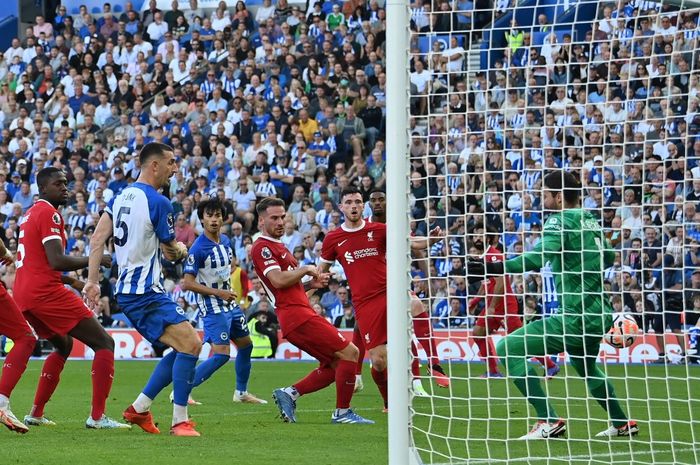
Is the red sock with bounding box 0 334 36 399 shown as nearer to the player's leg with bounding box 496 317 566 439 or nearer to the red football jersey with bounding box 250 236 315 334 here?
the red football jersey with bounding box 250 236 315 334

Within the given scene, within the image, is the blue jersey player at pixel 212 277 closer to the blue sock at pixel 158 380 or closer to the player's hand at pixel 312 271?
the player's hand at pixel 312 271

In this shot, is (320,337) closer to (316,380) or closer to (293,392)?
(316,380)

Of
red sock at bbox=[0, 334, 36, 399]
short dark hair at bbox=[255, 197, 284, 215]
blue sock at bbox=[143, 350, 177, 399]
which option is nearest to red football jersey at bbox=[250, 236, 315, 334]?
short dark hair at bbox=[255, 197, 284, 215]

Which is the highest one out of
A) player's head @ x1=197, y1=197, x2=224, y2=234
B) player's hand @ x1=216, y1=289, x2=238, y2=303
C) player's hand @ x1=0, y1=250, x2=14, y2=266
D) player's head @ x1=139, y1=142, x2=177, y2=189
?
player's head @ x1=139, y1=142, x2=177, y2=189

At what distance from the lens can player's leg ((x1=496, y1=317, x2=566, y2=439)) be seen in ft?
30.1

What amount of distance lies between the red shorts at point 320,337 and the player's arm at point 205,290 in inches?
56.1

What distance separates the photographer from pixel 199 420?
36.8 ft

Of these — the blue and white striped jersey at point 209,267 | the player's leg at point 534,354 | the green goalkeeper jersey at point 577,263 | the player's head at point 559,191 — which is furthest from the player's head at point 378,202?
the player's leg at point 534,354

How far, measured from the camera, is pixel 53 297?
10352 mm

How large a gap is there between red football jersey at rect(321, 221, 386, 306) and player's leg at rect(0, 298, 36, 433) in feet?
9.34

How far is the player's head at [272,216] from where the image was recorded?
10781 mm

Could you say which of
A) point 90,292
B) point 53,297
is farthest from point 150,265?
point 53,297

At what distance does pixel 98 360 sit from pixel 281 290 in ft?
5.85

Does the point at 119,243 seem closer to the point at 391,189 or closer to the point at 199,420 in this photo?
the point at 199,420
